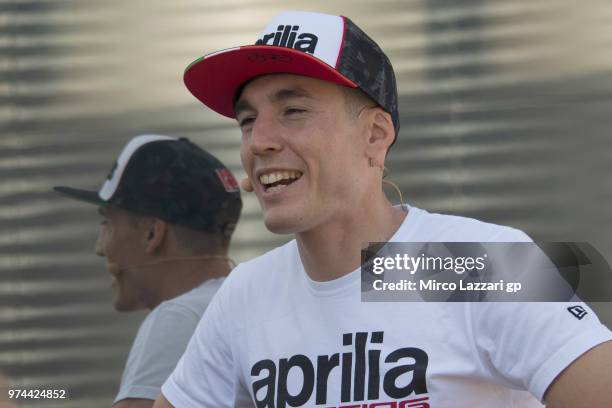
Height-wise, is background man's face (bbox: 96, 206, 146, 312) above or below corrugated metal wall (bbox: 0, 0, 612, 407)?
below

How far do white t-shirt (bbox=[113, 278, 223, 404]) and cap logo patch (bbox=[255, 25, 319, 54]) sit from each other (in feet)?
3.69

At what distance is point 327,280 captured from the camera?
2592mm

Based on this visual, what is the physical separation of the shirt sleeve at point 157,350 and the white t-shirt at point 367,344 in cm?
66

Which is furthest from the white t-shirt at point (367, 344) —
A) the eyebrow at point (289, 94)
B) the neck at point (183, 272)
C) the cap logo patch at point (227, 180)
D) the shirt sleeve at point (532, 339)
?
the cap logo patch at point (227, 180)

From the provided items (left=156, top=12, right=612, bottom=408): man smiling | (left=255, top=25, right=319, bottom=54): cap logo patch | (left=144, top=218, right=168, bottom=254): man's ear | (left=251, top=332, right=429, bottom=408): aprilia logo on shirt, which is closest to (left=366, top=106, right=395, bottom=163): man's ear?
(left=156, top=12, right=612, bottom=408): man smiling

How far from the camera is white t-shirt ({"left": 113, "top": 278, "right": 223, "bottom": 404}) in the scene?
11.1ft

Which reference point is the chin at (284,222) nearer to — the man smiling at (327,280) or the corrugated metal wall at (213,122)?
the man smiling at (327,280)

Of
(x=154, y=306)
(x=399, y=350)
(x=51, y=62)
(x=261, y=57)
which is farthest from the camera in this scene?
(x=51, y=62)

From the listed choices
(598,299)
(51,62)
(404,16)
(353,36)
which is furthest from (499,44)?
(51,62)

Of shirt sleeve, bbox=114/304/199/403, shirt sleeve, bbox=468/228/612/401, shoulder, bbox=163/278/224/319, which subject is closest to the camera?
shirt sleeve, bbox=468/228/612/401

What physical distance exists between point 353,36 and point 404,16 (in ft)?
4.56

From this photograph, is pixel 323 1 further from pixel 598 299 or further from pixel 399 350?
pixel 399 350

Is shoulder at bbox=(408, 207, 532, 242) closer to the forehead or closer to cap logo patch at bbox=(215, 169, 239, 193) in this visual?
the forehead

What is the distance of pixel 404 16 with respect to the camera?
400cm
